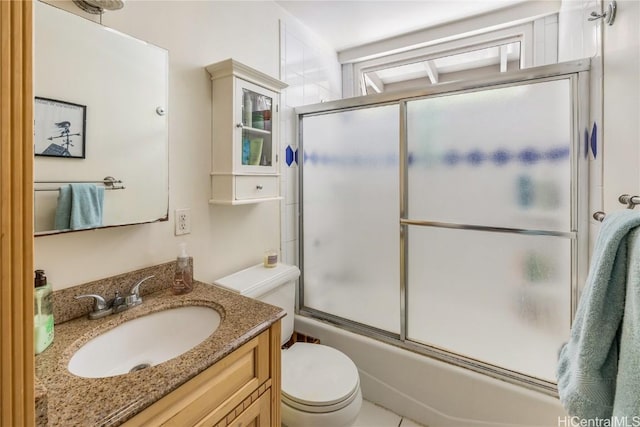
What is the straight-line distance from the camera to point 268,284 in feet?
4.75

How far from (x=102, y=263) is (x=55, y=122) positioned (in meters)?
0.46

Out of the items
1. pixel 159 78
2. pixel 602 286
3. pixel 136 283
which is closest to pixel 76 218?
pixel 136 283

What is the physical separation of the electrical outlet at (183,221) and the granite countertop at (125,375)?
0.99ft

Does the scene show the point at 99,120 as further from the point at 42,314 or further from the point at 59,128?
the point at 42,314

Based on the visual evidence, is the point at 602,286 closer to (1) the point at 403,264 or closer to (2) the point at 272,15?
(1) the point at 403,264

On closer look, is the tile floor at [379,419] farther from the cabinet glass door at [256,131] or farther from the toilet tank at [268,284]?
the cabinet glass door at [256,131]

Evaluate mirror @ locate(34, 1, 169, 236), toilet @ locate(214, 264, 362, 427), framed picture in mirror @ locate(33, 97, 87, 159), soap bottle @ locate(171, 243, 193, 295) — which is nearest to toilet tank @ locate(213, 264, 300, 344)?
toilet @ locate(214, 264, 362, 427)

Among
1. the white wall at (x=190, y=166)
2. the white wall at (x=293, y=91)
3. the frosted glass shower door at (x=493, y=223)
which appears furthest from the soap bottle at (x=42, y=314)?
the frosted glass shower door at (x=493, y=223)

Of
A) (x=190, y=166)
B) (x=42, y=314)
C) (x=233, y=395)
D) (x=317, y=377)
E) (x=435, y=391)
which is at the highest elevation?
(x=190, y=166)

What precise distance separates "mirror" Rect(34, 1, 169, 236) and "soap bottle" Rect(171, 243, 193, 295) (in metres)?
0.18

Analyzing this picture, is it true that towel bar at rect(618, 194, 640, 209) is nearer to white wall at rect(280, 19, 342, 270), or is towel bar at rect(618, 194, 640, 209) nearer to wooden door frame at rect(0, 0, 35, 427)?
wooden door frame at rect(0, 0, 35, 427)

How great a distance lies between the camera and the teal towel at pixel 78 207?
91 cm

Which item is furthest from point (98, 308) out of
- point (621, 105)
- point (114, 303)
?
point (621, 105)

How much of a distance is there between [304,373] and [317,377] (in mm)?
64
